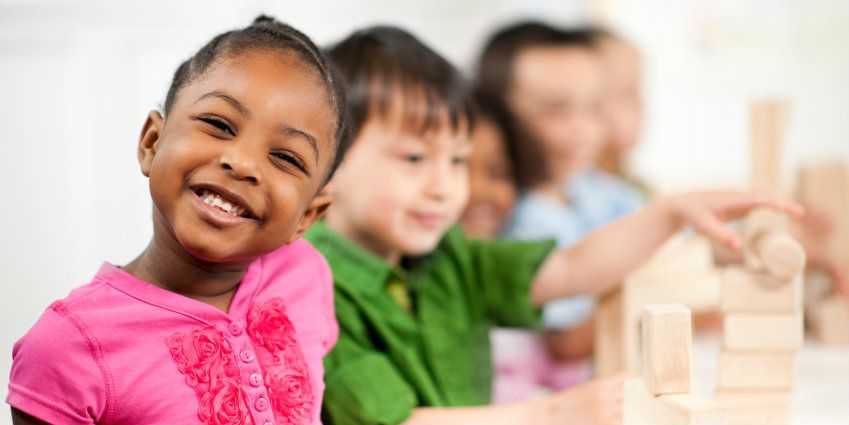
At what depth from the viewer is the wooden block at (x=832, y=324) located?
3.49 feet

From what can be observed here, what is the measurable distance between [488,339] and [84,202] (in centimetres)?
86

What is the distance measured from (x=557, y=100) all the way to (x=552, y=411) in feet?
1.98

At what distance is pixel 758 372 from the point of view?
2.30 feet

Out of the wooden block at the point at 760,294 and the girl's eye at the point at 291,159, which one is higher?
the girl's eye at the point at 291,159

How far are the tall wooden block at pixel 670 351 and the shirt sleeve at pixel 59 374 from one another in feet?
1.02

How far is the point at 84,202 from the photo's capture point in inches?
58.7

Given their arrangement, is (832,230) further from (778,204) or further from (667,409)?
(667,409)

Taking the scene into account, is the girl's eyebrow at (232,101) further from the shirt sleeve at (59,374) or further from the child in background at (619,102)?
the child in background at (619,102)

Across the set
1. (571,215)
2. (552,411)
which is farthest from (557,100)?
(552,411)

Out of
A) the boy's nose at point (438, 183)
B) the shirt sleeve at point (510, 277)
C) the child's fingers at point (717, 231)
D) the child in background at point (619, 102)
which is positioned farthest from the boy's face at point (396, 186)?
the child in background at point (619, 102)

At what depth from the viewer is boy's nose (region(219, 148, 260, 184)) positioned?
478mm

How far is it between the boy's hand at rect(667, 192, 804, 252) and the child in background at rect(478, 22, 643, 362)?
339 mm

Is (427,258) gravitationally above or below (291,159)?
below

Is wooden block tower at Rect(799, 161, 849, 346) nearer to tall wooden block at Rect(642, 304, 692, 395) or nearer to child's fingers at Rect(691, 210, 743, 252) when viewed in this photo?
child's fingers at Rect(691, 210, 743, 252)
